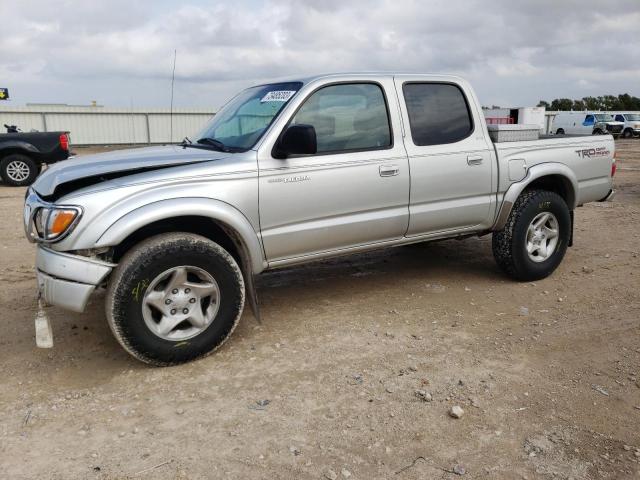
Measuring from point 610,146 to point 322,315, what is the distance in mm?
3492

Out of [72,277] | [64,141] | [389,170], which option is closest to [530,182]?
[389,170]

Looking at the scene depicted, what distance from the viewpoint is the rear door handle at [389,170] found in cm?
434

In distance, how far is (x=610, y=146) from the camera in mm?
5727

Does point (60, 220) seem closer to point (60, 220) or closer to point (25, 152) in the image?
point (60, 220)

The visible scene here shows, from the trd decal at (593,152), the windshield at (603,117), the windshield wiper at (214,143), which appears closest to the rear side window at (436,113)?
the trd decal at (593,152)

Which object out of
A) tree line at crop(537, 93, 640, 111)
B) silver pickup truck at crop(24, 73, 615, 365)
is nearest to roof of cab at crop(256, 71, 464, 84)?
silver pickup truck at crop(24, 73, 615, 365)

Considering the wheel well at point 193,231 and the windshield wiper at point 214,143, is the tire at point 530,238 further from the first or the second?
the windshield wiper at point 214,143

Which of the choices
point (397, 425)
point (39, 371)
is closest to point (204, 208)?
point (39, 371)

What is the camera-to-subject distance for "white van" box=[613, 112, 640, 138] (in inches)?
1356

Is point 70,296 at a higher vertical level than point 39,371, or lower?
higher

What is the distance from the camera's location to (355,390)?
3.41 metres

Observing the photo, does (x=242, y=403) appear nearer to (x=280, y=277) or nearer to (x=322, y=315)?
(x=322, y=315)

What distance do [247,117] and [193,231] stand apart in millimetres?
1060

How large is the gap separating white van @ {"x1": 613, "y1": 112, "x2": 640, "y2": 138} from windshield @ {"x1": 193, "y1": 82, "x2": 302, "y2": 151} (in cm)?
3599
